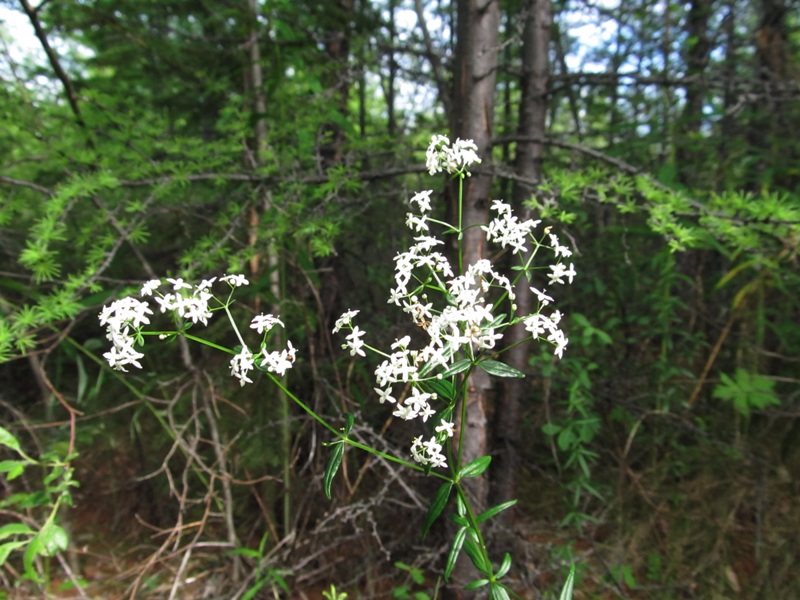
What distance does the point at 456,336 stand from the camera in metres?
0.98

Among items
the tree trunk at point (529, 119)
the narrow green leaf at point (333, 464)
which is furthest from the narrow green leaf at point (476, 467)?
the tree trunk at point (529, 119)

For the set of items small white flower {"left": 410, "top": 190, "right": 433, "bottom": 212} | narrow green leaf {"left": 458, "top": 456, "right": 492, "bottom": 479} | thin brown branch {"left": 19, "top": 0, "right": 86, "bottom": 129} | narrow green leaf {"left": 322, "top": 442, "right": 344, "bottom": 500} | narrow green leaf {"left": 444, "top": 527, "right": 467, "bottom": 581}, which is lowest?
narrow green leaf {"left": 444, "top": 527, "right": 467, "bottom": 581}

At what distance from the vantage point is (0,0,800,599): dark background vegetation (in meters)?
2.16

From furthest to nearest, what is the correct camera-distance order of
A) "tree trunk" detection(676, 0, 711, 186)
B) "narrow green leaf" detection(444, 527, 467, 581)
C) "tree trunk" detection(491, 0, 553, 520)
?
"tree trunk" detection(676, 0, 711, 186)
"tree trunk" detection(491, 0, 553, 520)
"narrow green leaf" detection(444, 527, 467, 581)

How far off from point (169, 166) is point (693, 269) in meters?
3.43

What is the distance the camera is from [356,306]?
3.40m

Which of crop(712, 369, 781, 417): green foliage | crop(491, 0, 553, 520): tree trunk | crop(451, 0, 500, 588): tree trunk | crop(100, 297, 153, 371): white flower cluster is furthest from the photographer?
crop(491, 0, 553, 520): tree trunk

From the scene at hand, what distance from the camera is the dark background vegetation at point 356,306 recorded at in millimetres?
2160

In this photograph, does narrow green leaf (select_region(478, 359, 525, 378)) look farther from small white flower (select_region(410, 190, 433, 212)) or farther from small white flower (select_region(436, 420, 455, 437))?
small white flower (select_region(410, 190, 433, 212))

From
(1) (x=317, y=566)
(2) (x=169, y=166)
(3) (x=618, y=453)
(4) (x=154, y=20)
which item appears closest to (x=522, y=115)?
(2) (x=169, y=166)

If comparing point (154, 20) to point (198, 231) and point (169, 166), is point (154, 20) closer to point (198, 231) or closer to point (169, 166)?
point (198, 231)

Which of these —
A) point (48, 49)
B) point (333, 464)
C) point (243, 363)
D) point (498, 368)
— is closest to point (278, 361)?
point (243, 363)

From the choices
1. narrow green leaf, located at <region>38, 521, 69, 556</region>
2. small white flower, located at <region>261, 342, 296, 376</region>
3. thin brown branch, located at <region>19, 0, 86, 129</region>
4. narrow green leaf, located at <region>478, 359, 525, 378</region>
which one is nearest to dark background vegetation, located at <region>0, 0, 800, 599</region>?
thin brown branch, located at <region>19, 0, 86, 129</region>

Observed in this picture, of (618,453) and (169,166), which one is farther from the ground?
(169,166)
